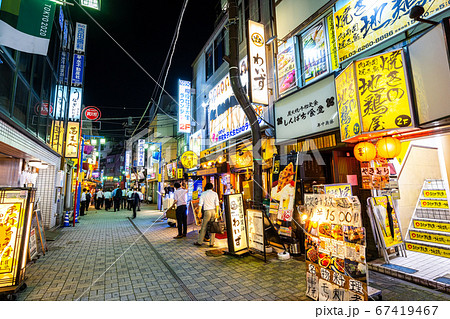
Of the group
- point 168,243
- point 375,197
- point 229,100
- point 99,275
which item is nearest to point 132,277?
point 99,275

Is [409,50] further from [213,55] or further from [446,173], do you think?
[213,55]

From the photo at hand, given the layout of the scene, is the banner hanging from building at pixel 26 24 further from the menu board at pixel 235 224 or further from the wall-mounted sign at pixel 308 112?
the wall-mounted sign at pixel 308 112

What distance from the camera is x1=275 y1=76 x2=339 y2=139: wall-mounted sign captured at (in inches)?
281

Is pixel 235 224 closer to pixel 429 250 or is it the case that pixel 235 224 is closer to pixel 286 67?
pixel 429 250

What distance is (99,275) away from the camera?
17.4 feet

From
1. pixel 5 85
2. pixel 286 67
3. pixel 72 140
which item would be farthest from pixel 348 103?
pixel 72 140

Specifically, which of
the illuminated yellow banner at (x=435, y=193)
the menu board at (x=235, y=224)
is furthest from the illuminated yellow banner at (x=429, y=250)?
the menu board at (x=235, y=224)

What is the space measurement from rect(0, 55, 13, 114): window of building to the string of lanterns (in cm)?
969

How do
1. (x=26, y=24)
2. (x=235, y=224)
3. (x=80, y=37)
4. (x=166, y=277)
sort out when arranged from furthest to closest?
(x=80, y=37), (x=235, y=224), (x=26, y=24), (x=166, y=277)

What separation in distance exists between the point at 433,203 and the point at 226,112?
407 inches

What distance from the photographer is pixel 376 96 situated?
5.27 metres

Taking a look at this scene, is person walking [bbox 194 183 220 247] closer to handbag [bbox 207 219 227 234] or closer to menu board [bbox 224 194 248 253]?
handbag [bbox 207 219 227 234]

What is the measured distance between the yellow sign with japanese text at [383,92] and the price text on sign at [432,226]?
11.6ft

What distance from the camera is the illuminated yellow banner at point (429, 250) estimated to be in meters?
5.75
